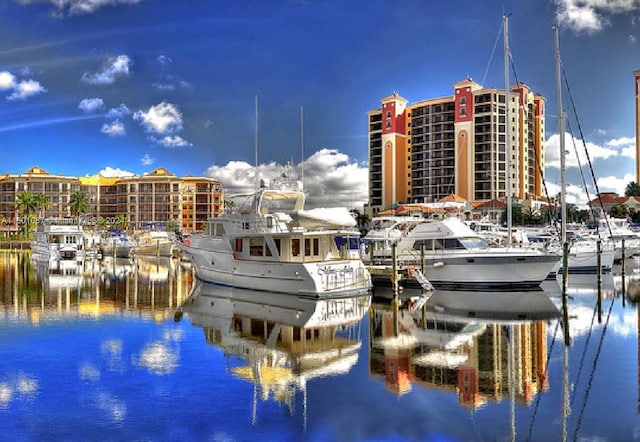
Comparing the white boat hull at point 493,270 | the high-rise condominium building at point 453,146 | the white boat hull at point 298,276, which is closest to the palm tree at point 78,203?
the high-rise condominium building at point 453,146

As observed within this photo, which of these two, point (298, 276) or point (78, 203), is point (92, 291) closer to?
point (298, 276)

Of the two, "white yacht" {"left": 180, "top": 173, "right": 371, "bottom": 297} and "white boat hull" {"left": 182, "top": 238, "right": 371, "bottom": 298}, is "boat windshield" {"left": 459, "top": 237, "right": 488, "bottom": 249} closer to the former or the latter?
"white yacht" {"left": 180, "top": 173, "right": 371, "bottom": 297}

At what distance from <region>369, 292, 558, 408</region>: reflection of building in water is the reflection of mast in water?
1.09 m

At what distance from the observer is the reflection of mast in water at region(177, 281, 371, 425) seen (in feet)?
45.9

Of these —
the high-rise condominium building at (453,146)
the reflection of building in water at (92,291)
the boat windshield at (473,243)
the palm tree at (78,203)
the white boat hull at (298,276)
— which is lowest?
the reflection of building in water at (92,291)

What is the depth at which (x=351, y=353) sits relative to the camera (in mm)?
16469

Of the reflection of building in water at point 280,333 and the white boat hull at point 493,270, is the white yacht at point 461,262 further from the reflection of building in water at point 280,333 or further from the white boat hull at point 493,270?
the reflection of building in water at point 280,333

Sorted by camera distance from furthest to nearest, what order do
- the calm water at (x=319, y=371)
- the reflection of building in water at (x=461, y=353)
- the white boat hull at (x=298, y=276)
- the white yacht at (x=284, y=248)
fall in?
the white yacht at (x=284, y=248)
the white boat hull at (x=298, y=276)
the reflection of building in water at (x=461, y=353)
the calm water at (x=319, y=371)

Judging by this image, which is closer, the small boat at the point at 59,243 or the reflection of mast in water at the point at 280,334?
the reflection of mast in water at the point at 280,334

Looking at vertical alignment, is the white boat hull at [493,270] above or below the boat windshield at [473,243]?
below

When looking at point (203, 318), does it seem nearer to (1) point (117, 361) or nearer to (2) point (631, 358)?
(1) point (117, 361)

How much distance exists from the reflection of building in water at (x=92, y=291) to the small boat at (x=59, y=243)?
1211 centimetres

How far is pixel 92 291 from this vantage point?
32.1m

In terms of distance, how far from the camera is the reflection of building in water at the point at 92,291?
25.1m
